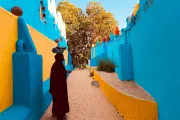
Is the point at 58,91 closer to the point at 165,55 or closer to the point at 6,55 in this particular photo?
the point at 6,55

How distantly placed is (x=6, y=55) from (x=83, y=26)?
2668 cm

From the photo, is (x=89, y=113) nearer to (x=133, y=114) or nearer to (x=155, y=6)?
(x=133, y=114)

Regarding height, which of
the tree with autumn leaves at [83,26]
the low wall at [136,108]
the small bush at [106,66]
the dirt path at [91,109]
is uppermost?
the tree with autumn leaves at [83,26]

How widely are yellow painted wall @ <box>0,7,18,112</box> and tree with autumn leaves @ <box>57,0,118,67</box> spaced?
24313mm

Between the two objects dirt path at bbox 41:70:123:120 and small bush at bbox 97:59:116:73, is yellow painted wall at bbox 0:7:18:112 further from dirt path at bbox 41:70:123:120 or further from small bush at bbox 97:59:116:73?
small bush at bbox 97:59:116:73

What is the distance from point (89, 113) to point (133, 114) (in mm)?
1540

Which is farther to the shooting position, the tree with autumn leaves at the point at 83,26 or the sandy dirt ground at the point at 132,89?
the tree with autumn leaves at the point at 83,26

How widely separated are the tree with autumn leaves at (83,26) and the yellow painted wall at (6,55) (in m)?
24.3

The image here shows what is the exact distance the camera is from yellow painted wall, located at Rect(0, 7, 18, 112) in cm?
347

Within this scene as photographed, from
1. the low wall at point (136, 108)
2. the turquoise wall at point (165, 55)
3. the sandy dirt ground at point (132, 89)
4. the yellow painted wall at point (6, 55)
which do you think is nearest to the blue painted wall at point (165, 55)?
the turquoise wall at point (165, 55)

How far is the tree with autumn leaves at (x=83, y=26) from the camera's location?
2927 cm

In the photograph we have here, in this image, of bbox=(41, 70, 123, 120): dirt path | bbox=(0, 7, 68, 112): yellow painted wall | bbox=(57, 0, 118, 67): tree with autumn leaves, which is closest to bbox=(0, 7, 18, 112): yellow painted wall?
bbox=(0, 7, 68, 112): yellow painted wall

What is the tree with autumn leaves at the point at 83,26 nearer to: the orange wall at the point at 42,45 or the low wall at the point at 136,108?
the orange wall at the point at 42,45

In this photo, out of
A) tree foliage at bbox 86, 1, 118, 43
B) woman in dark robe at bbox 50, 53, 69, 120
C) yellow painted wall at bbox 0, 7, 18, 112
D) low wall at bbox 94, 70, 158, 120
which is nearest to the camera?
yellow painted wall at bbox 0, 7, 18, 112
